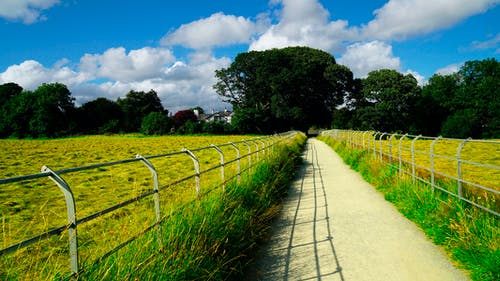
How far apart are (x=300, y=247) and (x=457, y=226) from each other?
6.96ft

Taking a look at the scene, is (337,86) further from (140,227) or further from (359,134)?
(140,227)

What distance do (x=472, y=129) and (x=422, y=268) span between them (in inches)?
2501

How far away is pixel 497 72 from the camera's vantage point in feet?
214

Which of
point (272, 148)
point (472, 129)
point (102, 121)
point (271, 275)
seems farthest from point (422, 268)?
point (102, 121)

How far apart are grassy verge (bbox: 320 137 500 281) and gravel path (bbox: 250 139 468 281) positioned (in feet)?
0.51

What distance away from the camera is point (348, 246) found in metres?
5.39

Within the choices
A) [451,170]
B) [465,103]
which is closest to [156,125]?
[465,103]

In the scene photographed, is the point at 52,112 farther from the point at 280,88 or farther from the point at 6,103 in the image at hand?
the point at 280,88

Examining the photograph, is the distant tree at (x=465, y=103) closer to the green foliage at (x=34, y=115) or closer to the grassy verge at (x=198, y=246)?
the grassy verge at (x=198, y=246)

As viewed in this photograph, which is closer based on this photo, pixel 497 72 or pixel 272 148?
pixel 272 148

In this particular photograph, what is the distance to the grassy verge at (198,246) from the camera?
123 inches

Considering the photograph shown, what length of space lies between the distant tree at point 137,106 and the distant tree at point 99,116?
2.32m

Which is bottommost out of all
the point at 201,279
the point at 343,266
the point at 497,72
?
the point at 343,266

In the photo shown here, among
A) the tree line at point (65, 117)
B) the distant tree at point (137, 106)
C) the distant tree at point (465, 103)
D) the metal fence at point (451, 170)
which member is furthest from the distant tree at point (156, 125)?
the metal fence at point (451, 170)
